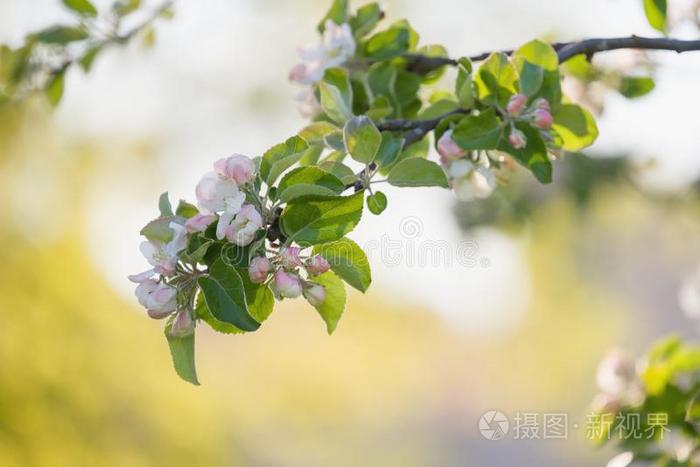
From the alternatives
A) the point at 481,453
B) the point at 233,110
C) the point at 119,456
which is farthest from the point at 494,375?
the point at 119,456

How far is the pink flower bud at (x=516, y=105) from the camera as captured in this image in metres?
0.78

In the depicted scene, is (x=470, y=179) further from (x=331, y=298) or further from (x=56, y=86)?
(x=56, y=86)

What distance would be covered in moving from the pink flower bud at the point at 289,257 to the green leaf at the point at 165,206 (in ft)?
0.33

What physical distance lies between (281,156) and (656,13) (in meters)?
0.43

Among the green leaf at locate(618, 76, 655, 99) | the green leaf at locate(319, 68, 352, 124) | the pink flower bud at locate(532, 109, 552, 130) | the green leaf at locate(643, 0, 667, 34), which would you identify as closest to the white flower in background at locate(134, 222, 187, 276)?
the green leaf at locate(319, 68, 352, 124)

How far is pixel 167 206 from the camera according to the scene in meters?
0.69

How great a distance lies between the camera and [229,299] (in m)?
0.63

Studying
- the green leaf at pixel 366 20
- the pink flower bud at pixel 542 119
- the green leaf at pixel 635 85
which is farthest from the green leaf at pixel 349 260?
the green leaf at pixel 635 85

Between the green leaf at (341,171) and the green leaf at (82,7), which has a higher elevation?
the green leaf at (82,7)

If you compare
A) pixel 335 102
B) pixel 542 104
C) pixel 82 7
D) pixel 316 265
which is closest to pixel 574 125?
pixel 542 104

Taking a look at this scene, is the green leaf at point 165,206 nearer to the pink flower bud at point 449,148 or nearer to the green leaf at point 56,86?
the pink flower bud at point 449,148

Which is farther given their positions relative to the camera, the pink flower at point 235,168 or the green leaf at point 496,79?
the green leaf at point 496,79

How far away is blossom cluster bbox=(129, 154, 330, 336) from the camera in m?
0.63

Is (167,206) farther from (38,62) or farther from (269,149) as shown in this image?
(38,62)
